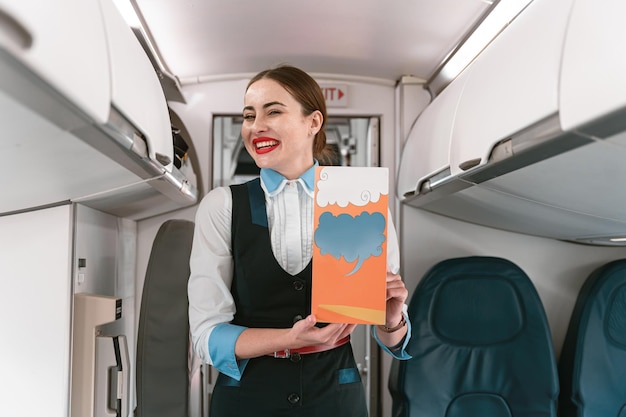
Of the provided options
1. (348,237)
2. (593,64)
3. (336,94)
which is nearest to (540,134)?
(593,64)

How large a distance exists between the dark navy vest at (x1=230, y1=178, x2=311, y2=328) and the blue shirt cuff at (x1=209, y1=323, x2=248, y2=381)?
0.41ft

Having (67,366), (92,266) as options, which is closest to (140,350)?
(67,366)

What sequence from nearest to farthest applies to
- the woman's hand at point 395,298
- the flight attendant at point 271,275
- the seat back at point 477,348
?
the woman's hand at point 395,298
the flight attendant at point 271,275
the seat back at point 477,348

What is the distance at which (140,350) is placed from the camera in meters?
1.85

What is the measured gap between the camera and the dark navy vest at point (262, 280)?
4.89 feet

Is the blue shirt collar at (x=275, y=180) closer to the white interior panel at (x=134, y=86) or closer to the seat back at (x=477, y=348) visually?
the white interior panel at (x=134, y=86)

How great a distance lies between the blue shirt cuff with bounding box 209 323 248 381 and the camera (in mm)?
1369

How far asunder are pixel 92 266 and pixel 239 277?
816 mm

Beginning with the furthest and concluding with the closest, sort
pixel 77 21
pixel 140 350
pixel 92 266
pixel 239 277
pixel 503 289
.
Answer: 1. pixel 503 289
2. pixel 92 266
3. pixel 140 350
4. pixel 239 277
5. pixel 77 21

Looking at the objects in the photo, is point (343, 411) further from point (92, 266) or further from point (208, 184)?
point (208, 184)

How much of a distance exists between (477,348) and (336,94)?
1.51 m

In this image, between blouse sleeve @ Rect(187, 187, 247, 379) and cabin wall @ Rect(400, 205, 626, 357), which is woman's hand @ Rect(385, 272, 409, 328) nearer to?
blouse sleeve @ Rect(187, 187, 247, 379)

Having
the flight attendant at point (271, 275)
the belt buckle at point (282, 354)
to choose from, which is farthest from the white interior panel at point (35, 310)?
the belt buckle at point (282, 354)

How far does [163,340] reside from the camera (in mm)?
1899
